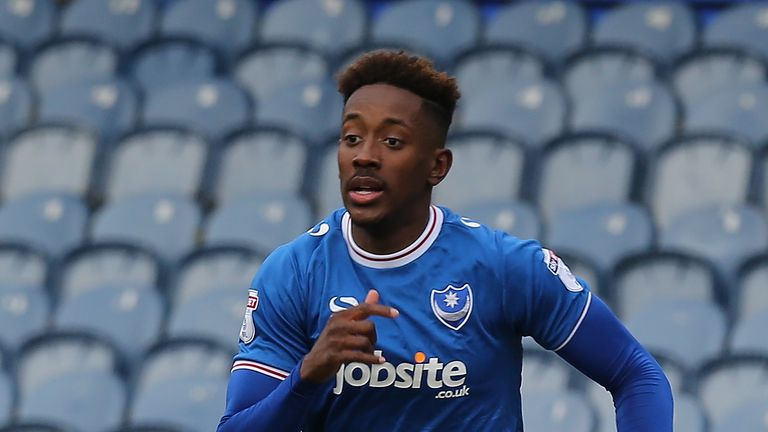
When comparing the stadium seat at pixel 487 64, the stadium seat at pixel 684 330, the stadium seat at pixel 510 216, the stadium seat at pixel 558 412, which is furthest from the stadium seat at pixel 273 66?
the stadium seat at pixel 558 412

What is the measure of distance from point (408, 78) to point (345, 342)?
19.2 inches

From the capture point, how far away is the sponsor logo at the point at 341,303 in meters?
2.51

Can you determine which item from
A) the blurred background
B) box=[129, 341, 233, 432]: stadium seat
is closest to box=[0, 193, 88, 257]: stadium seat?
the blurred background

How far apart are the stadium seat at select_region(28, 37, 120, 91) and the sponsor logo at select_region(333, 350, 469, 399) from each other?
5660 millimetres

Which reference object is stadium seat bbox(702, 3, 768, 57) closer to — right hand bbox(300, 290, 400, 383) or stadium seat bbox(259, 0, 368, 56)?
stadium seat bbox(259, 0, 368, 56)

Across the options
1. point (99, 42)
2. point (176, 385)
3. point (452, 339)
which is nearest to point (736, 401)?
point (176, 385)

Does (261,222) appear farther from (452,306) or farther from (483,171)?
(452,306)

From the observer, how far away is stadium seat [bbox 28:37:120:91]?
7.94 metres

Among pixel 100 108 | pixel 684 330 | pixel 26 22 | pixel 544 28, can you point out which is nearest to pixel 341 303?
pixel 684 330

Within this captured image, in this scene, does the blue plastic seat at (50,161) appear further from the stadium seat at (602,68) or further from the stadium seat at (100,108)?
the stadium seat at (602,68)

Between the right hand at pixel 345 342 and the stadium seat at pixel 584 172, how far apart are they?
4.32 metres

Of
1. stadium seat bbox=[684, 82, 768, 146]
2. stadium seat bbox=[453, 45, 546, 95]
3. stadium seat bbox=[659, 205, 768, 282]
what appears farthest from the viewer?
stadium seat bbox=[453, 45, 546, 95]

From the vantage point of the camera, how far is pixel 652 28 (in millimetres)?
7621

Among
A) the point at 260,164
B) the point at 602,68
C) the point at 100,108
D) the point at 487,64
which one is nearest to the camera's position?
the point at 260,164
